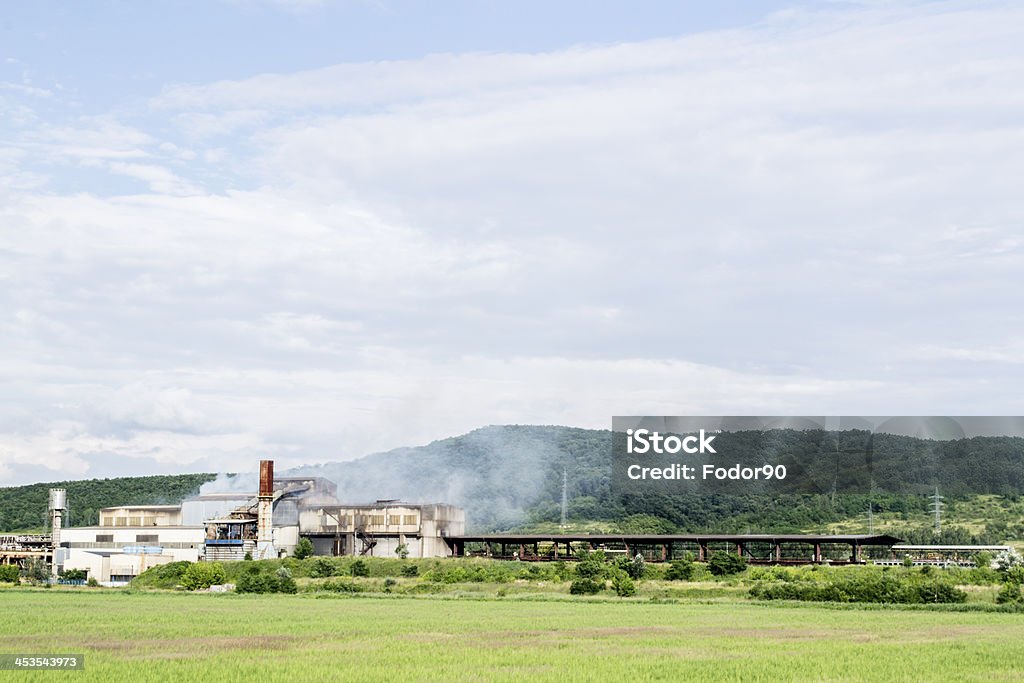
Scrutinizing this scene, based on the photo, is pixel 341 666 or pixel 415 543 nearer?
pixel 341 666

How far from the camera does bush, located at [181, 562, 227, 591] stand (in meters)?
95.1

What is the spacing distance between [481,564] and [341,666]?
6971 cm

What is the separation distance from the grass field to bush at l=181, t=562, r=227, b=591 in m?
23.8

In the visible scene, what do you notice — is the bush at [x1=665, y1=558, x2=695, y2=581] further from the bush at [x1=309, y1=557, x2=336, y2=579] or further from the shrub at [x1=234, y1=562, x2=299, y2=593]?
the bush at [x1=309, y1=557, x2=336, y2=579]

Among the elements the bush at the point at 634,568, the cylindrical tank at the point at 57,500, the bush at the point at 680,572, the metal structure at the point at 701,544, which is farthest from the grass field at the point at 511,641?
the cylindrical tank at the point at 57,500

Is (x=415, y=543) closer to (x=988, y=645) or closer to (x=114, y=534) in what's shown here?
(x=114, y=534)

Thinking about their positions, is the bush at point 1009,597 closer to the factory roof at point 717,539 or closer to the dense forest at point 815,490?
the factory roof at point 717,539

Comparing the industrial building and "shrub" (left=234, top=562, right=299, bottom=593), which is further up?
the industrial building

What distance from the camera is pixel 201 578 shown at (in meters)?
95.8

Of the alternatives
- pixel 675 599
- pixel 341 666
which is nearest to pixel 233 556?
pixel 675 599

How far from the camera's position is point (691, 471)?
181 metres

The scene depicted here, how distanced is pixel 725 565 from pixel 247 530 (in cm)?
5211

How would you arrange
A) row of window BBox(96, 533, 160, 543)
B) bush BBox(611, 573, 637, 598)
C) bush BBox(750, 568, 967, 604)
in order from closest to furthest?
bush BBox(750, 568, 967, 604)
bush BBox(611, 573, 637, 598)
row of window BBox(96, 533, 160, 543)

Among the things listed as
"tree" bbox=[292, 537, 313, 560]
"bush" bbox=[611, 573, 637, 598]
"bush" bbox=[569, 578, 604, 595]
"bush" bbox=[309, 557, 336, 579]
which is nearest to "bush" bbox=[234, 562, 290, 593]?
"bush" bbox=[309, 557, 336, 579]
